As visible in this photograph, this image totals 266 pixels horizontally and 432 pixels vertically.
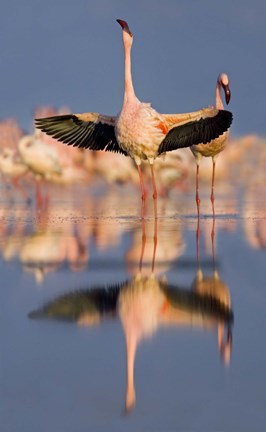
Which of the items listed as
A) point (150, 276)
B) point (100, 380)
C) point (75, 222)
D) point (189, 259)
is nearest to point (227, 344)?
point (100, 380)

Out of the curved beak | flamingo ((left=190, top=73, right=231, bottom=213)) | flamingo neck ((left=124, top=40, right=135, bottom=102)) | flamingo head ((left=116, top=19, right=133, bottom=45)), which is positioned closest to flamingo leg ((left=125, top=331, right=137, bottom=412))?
flamingo neck ((left=124, top=40, right=135, bottom=102))

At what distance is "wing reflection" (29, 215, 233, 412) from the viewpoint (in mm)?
4078

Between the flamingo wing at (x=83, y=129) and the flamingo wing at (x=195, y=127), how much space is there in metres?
0.86

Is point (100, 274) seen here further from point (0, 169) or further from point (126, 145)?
point (0, 169)

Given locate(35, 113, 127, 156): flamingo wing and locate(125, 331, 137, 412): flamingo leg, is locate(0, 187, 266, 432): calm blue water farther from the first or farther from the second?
locate(35, 113, 127, 156): flamingo wing

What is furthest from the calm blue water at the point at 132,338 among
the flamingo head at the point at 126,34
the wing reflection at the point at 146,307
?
the flamingo head at the point at 126,34

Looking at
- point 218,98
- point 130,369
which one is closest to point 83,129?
point 218,98

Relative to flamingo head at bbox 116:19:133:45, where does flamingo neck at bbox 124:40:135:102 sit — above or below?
below

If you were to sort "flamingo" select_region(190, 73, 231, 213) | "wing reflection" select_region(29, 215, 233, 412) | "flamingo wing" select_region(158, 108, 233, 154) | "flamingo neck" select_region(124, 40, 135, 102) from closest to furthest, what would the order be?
"wing reflection" select_region(29, 215, 233, 412) → "flamingo wing" select_region(158, 108, 233, 154) → "flamingo neck" select_region(124, 40, 135, 102) → "flamingo" select_region(190, 73, 231, 213)

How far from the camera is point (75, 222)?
10781 millimetres

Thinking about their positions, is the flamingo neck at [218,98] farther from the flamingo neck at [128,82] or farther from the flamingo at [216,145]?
the flamingo neck at [128,82]

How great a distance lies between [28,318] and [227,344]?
1.10 metres

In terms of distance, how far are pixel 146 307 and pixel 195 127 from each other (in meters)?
6.41

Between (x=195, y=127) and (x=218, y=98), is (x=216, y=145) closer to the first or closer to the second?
(x=218, y=98)
